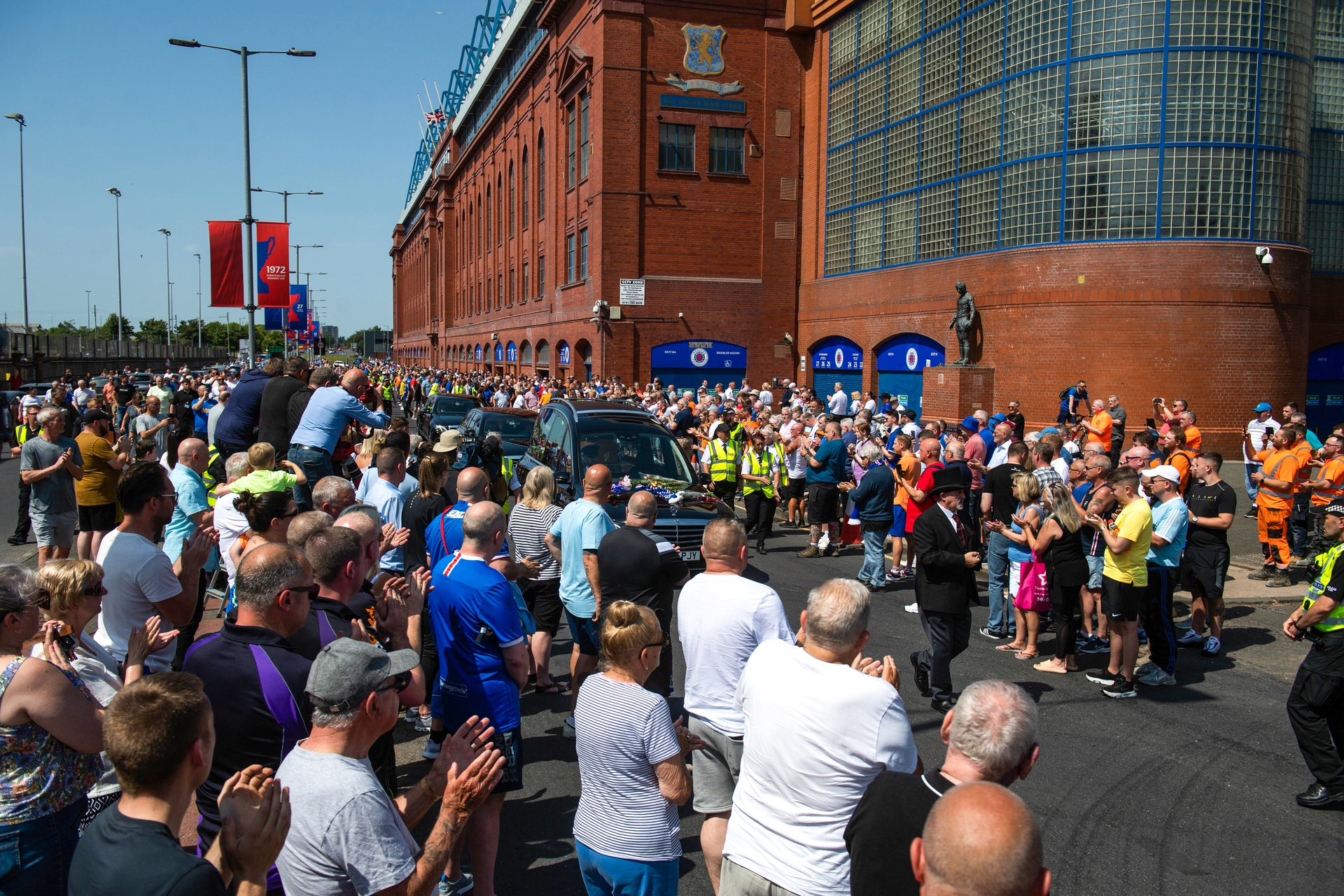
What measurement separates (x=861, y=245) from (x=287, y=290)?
791 inches

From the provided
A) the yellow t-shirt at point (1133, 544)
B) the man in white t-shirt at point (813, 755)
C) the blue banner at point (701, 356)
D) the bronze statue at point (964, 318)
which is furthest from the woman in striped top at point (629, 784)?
the blue banner at point (701, 356)

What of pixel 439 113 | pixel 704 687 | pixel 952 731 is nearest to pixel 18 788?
pixel 704 687

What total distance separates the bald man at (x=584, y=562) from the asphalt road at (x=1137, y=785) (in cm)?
59

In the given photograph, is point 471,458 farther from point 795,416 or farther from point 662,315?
point 662,315

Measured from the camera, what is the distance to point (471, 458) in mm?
11508

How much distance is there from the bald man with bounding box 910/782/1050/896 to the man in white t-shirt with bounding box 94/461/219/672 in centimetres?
415

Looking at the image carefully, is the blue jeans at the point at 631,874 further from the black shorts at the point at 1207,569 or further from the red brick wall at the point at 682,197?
the red brick wall at the point at 682,197

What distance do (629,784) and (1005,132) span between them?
79.7 ft

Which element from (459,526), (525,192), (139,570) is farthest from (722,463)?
(525,192)

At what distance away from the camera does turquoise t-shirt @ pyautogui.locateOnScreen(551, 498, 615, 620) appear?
21.5ft

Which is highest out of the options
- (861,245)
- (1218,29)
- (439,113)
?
(439,113)

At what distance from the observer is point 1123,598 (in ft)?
24.7

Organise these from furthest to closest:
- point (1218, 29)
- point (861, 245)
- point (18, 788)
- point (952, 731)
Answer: point (861, 245), point (1218, 29), point (18, 788), point (952, 731)

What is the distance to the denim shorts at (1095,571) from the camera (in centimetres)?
883
